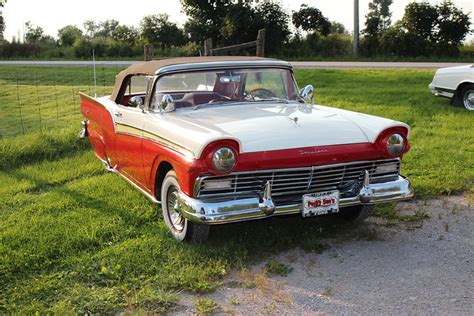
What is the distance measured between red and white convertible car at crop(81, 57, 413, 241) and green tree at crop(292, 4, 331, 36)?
26840mm

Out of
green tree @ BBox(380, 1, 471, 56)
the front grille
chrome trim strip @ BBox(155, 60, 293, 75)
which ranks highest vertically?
green tree @ BBox(380, 1, 471, 56)

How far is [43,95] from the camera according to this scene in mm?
14195

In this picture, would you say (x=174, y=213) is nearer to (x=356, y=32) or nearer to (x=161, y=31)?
(x=356, y=32)

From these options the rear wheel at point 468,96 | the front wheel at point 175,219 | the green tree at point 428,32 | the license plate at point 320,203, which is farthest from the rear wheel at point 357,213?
the green tree at point 428,32

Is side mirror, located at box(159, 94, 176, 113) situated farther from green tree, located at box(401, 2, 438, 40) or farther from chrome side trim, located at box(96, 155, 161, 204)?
green tree, located at box(401, 2, 438, 40)

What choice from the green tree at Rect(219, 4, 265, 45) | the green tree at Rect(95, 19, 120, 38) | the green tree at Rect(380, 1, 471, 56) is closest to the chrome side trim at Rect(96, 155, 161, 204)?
the green tree at Rect(380, 1, 471, 56)

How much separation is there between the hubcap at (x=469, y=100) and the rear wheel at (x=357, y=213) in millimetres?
6836

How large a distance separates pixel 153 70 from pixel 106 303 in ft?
8.28

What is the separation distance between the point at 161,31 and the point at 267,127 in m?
30.3

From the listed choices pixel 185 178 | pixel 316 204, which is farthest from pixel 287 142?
pixel 185 178

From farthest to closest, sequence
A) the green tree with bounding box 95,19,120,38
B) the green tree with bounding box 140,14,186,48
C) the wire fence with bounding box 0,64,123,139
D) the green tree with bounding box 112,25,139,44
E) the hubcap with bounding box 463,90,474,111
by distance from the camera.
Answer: the green tree with bounding box 95,19,120,38
the green tree with bounding box 112,25,139,44
the green tree with bounding box 140,14,186,48
the hubcap with bounding box 463,90,474,111
the wire fence with bounding box 0,64,123,139

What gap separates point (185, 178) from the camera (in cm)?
420

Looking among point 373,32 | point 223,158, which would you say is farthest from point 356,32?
point 223,158

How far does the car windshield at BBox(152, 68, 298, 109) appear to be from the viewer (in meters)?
5.29
